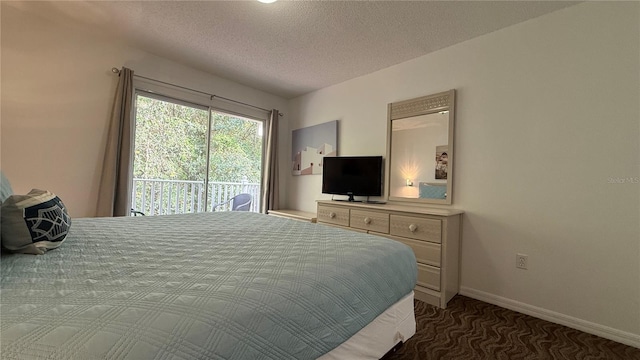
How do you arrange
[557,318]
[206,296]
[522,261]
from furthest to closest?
[522,261] < [557,318] < [206,296]

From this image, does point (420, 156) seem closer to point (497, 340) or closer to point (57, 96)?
point (497, 340)

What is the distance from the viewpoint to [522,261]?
2221 millimetres

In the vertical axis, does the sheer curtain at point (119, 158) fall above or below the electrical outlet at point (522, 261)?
above

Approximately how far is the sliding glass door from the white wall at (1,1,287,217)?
1.96 feet

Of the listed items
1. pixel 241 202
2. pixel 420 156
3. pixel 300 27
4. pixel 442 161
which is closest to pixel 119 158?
pixel 241 202

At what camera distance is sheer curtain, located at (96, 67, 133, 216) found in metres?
2.78

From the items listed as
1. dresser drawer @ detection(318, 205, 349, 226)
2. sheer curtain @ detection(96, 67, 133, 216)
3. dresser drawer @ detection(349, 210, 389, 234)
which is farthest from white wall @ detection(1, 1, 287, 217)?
dresser drawer @ detection(349, 210, 389, 234)

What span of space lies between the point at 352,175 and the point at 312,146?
3.25 ft

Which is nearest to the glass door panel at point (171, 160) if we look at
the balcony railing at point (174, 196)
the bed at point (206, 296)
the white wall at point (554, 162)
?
the balcony railing at point (174, 196)

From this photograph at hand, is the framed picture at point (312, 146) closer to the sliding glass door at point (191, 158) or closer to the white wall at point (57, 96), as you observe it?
the sliding glass door at point (191, 158)

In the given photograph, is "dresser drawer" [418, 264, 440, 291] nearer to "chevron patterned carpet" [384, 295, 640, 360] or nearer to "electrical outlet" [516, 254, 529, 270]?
"chevron patterned carpet" [384, 295, 640, 360]

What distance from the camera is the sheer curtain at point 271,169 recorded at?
416cm

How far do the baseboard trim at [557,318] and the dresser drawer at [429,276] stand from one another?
0.42 metres

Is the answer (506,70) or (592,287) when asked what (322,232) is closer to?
(592,287)
